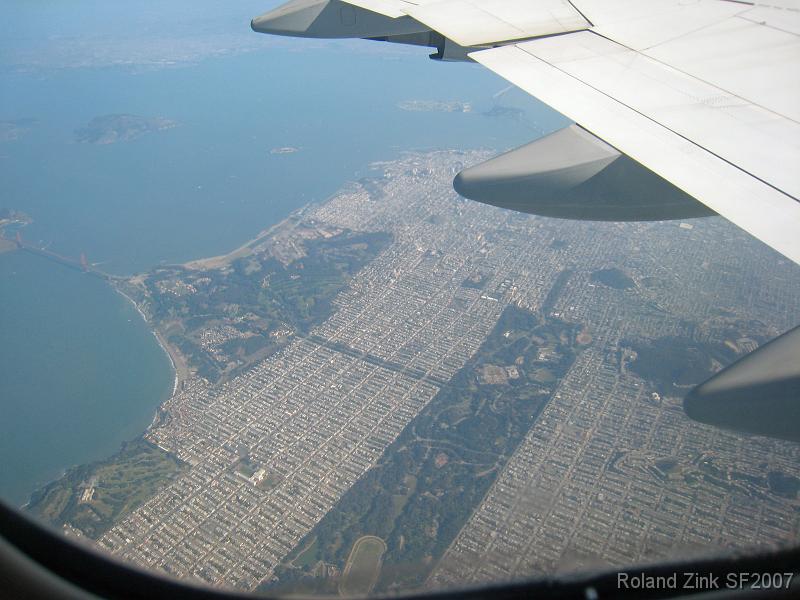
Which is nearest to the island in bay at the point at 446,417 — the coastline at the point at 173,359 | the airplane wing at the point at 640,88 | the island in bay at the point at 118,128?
the coastline at the point at 173,359

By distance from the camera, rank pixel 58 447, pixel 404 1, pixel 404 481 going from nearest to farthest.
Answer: pixel 404 1, pixel 404 481, pixel 58 447

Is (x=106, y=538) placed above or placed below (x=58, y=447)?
above

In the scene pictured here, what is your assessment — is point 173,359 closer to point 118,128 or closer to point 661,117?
point 661,117

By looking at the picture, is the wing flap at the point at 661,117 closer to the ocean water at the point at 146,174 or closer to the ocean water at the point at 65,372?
the ocean water at the point at 146,174

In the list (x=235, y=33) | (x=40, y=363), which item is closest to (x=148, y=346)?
(x=40, y=363)

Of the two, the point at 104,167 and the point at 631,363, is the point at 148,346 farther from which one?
the point at 104,167

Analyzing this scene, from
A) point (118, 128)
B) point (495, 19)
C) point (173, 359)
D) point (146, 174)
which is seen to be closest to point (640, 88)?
point (495, 19)

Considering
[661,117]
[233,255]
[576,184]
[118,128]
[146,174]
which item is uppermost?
[661,117]
